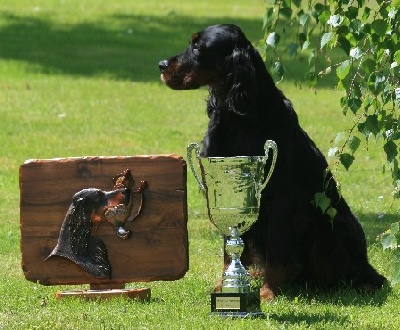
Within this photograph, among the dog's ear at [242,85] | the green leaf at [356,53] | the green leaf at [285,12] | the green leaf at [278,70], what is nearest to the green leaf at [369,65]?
the green leaf at [356,53]

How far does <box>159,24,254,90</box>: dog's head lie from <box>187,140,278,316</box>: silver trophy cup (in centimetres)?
88

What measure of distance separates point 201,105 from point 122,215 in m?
10.0

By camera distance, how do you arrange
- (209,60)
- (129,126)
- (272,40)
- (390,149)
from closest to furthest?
(390,149) < (272,40) < (209,60) < (129,126)

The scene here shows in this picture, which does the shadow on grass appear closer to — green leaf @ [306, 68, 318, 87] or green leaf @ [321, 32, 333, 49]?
green leaf @ [306, 68, 318, 87]

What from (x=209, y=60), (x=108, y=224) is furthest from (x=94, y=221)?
(x=209, y=60)

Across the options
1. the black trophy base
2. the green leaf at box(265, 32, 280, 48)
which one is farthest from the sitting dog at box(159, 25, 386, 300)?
the black trophy base

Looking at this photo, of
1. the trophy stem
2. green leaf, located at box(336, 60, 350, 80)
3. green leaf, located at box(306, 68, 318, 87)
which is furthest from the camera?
green leaf, located at box(306, 68, 318, 87)

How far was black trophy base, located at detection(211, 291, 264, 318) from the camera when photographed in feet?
18.3

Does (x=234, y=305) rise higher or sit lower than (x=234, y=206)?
lower

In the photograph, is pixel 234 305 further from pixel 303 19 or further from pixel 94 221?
pixel 303 19

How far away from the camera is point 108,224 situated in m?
6.05

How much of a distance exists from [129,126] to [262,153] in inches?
323

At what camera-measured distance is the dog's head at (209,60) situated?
6375 mm

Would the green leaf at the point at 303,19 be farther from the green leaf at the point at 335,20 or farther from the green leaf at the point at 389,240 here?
the green leaf at the point at 389,240
